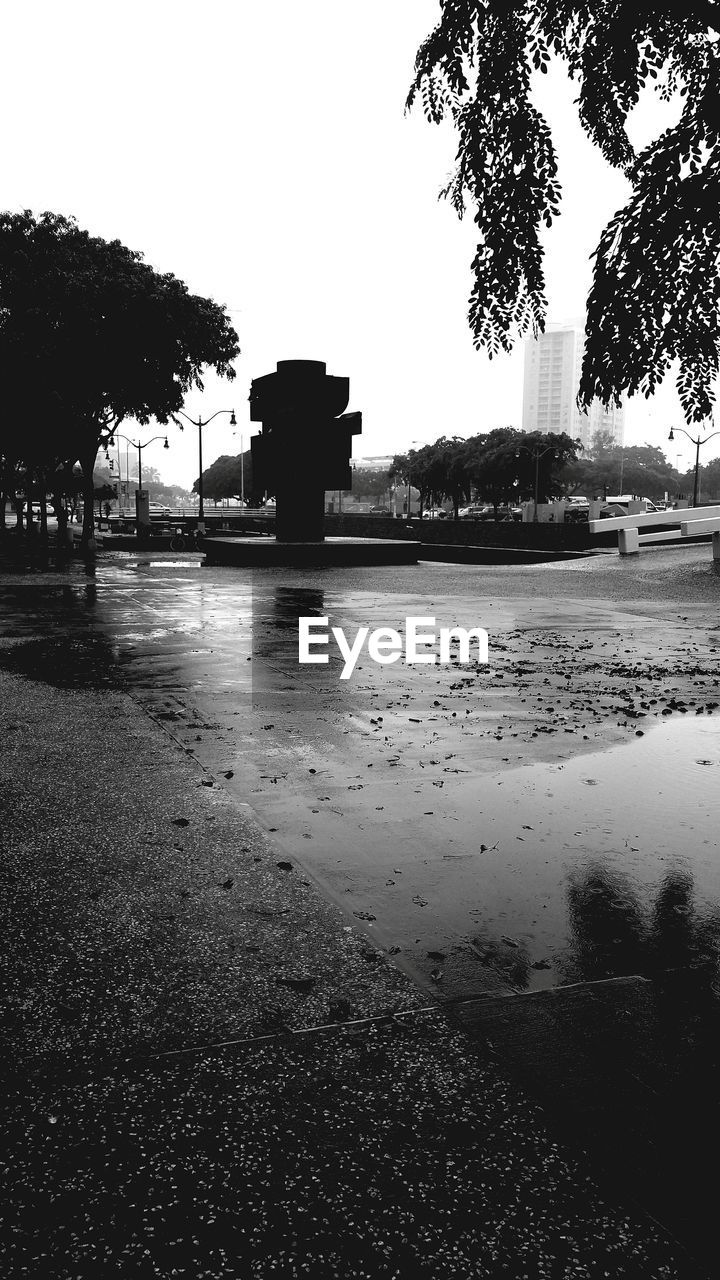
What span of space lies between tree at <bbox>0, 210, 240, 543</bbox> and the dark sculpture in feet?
17.2

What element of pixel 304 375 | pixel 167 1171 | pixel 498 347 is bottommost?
pixel 167 1171

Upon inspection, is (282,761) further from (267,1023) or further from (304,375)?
(304,375)

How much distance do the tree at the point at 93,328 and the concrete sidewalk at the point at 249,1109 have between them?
3413 cm

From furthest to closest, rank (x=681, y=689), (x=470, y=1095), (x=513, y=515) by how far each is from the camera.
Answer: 1. (x=513, y=515)
2. (x=681, y=689)
3. (x=470, y=1095)

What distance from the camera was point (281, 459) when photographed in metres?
33.6

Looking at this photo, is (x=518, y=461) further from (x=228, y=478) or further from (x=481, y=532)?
(x=228, y=478)

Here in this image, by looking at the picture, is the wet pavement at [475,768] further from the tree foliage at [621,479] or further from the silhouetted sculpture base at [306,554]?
the tree foliage at [621,479]

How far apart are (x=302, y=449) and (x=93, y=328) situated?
30.0 ft

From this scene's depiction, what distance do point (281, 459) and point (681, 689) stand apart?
2526cm

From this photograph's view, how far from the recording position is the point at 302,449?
33406 millimetres

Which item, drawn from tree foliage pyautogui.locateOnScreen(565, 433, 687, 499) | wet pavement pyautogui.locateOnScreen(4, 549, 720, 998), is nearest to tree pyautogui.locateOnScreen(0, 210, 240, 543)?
wet pavement pyautogui.locateOnScreen(4, 549, 720, 998)

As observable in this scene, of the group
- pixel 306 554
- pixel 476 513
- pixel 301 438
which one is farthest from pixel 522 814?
pixel 476 513

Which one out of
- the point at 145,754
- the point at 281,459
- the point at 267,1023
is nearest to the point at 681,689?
the point at 145,754

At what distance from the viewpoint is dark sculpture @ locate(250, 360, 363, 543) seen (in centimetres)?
3297
